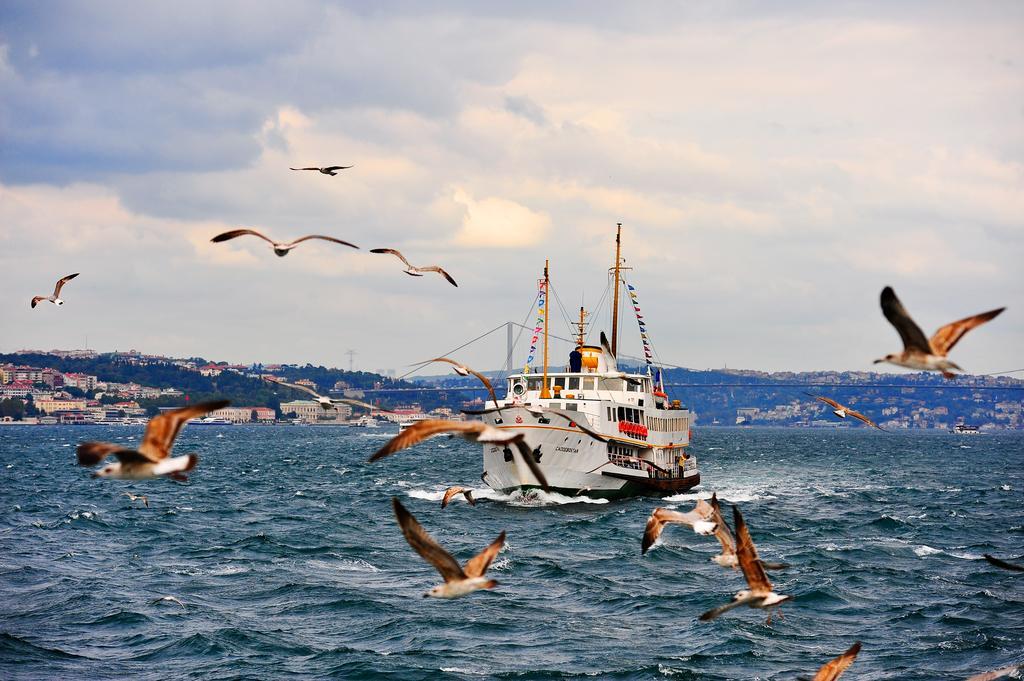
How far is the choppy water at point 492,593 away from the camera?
87.8 feet

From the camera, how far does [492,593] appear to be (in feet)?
111

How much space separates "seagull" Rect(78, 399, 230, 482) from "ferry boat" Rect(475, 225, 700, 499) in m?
37.4

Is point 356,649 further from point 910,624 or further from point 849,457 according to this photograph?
point 849,457

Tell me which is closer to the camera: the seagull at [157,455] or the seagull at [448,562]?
the seagull at [157,455]

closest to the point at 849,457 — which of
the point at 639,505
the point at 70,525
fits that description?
the point at 639,505

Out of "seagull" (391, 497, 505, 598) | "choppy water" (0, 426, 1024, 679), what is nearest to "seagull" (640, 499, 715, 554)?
"seagull" (391, 497, 505, 598)

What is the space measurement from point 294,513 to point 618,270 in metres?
24.9

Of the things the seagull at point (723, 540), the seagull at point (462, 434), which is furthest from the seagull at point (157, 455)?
the seagull at point (723, 540)

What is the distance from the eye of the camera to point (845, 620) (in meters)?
30.9

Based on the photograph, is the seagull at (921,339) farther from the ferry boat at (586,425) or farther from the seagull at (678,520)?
the ferry boat at (586,425)

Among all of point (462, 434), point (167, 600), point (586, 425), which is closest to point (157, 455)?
point (462, 434)

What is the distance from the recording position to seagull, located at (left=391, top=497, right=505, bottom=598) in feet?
49.8

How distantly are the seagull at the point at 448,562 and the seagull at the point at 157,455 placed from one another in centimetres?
281

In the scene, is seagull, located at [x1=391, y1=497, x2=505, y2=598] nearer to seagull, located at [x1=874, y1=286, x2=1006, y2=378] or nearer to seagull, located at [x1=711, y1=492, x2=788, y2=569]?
seagull, located at [x1=711, y1=492, x2=788, y2=569]
